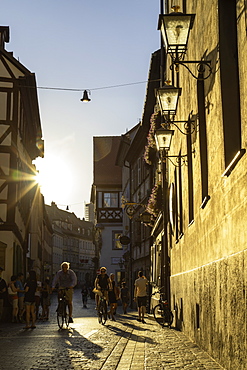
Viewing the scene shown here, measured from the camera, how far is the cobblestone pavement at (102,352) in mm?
8602

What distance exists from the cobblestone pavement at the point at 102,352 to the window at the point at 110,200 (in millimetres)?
47920

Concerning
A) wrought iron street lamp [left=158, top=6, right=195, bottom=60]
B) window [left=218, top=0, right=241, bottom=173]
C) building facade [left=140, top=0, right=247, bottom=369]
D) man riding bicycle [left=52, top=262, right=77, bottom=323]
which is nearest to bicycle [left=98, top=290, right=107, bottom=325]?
man riding bicycle [left=52, top=262, right=77, bottom=323]

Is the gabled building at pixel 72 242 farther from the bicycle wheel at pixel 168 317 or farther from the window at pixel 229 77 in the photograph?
the window at pixel 229 77

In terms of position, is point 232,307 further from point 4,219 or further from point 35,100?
point 35,100

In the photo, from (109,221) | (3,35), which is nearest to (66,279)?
(3,35)

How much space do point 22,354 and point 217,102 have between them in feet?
16.2

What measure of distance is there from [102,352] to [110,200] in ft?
172

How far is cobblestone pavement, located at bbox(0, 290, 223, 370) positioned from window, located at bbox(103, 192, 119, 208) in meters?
47.9

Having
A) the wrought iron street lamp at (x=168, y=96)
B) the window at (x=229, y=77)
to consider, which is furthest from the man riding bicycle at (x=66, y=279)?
the window at (x=229, y=77)

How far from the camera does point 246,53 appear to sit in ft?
20.9

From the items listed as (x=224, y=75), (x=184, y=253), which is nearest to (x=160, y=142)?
(x=184, y=253)

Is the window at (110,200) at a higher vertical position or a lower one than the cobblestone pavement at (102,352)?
higher

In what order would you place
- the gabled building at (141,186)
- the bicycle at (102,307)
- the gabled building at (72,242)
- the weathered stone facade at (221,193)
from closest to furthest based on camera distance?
the weathered stone facade at (221,193)
the bicycle at (102,307)
the gabled building at (141,186)
the gabled building at (72,242)

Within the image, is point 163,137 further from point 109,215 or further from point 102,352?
point 109,215
